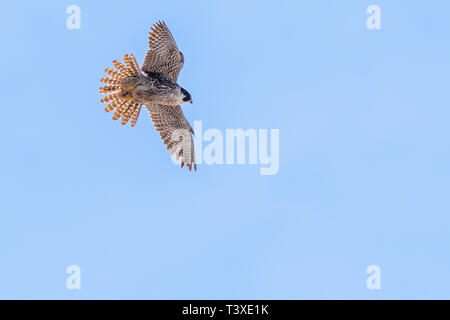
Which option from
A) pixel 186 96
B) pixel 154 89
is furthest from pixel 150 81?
pixel 186 96

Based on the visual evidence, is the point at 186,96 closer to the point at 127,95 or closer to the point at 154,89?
the point at 154,89

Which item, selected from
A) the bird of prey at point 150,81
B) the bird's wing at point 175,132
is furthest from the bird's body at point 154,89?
the bird's wing at point 175,132

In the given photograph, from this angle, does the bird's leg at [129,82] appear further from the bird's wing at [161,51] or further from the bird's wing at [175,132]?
the bird's wing at [175,132]
